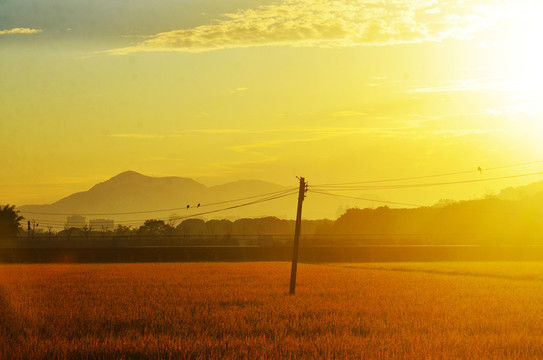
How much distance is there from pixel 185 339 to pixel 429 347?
632cm

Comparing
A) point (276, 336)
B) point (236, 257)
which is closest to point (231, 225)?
point (236, 257)

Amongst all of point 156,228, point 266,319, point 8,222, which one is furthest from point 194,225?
point 266,319

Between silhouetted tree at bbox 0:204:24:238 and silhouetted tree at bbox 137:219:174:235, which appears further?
silhouetted tree at bbox 137:219:174:235

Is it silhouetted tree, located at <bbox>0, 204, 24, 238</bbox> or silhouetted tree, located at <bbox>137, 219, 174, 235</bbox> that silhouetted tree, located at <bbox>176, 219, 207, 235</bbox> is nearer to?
silhouetted tree, located at <bbox>137, 219, 174, 235</bbox>

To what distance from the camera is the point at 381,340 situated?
17.9 metres

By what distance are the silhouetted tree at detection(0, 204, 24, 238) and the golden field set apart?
68.9 meters

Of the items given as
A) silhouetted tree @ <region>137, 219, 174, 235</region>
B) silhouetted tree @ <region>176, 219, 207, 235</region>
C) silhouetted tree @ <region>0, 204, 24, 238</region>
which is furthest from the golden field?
silhouetted tree @ <region>176, 219, 207, 235</region>

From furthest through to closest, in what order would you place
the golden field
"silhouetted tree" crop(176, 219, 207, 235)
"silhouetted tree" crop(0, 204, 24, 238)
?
"silhouetted tree" crop(176, 219, 207, 235) → "silhouetted tree" crop(0, 204, 24, 238) → the golden field

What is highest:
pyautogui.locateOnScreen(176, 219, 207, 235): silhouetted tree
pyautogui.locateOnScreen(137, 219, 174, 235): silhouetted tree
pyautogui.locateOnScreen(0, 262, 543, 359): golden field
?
pyautogui.locateOnScreen(176, 219, 207, 235): silhouetted tree

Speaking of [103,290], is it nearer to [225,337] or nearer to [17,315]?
[17,315]

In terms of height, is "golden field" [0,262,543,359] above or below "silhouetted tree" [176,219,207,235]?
below

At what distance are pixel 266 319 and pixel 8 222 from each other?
90.7m

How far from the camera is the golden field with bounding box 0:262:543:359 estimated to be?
16438 millimetres

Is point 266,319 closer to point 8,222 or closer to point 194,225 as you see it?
point 8,222
